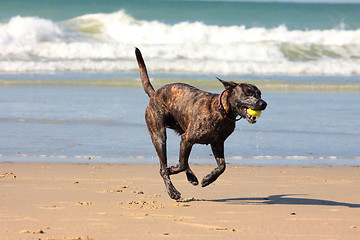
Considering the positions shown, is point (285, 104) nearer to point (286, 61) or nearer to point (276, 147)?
point (276, 147)

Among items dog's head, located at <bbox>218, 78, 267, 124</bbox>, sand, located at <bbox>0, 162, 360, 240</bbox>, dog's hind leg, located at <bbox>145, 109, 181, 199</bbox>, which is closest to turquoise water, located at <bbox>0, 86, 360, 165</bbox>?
sand, located at <bbox>0, 162, 360, 240</bbox>

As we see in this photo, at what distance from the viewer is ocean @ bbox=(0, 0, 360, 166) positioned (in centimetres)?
1049

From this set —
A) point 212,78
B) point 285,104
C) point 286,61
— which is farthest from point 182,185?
point 286,61

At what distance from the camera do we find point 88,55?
27.8 m

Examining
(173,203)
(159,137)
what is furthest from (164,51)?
(173,203)

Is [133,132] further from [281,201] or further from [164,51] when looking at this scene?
[164,51]

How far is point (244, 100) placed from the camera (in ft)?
20.6

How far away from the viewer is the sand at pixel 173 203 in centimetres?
540

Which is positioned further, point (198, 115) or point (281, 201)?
point (281, 201)

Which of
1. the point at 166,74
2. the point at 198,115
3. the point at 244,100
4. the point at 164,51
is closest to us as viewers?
the point at 244,100

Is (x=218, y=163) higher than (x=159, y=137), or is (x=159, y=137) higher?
(x=159, y=137)

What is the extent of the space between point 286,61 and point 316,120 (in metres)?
14.6

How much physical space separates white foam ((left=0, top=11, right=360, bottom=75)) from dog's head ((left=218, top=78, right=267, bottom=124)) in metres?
17.7

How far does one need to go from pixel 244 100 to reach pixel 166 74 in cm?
1729
